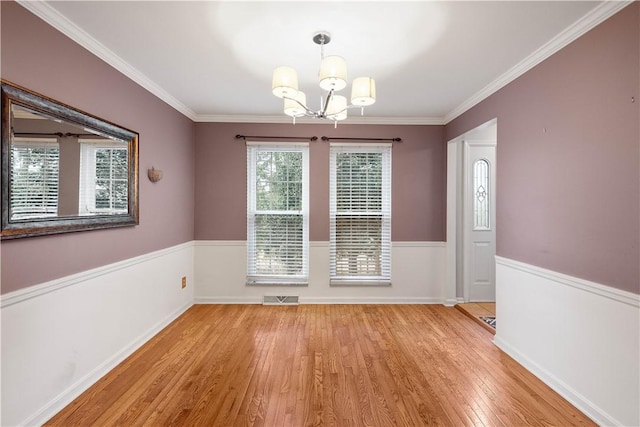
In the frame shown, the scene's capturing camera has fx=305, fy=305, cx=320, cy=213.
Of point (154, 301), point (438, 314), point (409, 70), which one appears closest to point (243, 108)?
point (409, 70)

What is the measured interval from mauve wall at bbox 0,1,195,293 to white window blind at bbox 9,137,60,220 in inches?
7.6

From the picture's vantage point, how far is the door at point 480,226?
4.34 metres

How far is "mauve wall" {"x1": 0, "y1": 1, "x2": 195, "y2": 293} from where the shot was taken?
1798 millimetres

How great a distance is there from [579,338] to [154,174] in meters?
3.92

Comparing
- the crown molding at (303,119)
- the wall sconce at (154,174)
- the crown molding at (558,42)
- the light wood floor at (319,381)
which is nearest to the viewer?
the crown molding at (558,42)

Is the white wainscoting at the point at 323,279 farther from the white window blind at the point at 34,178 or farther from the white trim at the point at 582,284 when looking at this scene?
the white window blind at the point at 34,178

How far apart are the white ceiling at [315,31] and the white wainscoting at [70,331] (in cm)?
179

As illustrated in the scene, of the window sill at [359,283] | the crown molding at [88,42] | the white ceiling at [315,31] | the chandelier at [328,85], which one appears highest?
the white ceiling at [315,31]

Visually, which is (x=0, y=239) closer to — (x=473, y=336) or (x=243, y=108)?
(x=243, y=108)

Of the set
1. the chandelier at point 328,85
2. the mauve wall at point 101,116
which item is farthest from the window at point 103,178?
the chandelier at point 328,85

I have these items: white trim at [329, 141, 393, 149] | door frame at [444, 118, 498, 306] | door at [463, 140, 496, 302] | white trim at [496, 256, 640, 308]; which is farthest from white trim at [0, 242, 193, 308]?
door at [463, 140, 496, 302]

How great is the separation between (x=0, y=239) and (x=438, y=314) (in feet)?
13.7

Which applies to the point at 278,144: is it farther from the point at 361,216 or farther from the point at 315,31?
the point at 315,31

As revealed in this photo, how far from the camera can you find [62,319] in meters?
2.10
